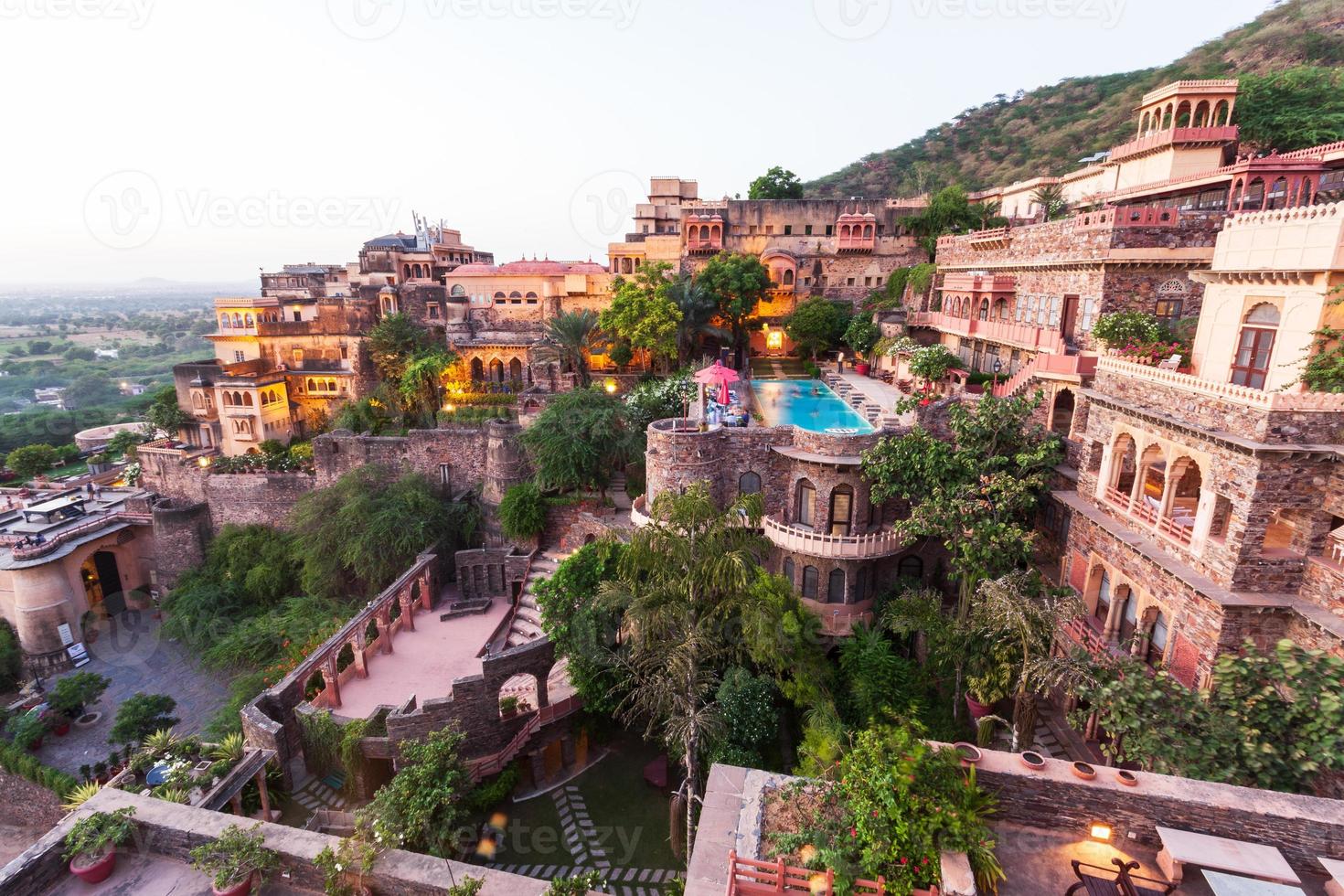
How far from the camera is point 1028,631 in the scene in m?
14.9

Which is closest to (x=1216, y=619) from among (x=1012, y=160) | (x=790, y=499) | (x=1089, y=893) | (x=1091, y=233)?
(x=1089, y=893)

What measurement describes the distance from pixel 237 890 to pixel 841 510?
18594mm

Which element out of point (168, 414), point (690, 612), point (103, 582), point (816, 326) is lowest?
point (103, 582)

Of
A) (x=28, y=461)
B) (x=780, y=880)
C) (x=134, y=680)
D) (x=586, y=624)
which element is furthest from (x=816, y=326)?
(x=28, y=461)

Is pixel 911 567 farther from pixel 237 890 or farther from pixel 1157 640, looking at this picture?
pixel 237 890

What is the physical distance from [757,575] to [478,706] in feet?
34.3

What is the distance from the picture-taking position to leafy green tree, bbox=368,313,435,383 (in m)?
41.2

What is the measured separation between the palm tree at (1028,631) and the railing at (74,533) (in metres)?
45.4

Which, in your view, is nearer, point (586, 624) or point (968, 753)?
point (968, 753)

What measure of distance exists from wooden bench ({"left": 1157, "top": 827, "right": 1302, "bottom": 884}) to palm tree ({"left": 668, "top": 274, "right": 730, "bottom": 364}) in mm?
31291

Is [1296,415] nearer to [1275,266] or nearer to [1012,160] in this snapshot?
[1275,266]

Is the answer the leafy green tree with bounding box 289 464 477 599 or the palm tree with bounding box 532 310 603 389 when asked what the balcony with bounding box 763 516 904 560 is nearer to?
the leafy green tree with bounding box 289 464 477 599

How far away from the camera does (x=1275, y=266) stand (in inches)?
648

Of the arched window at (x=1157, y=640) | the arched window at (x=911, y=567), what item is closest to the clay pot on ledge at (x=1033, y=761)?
the arched window at (x=1157, y=640)
